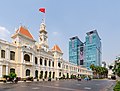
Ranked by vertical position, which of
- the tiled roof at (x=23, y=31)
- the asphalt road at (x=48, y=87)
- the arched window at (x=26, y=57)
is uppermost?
the tiled roof at (x=23, y=31)

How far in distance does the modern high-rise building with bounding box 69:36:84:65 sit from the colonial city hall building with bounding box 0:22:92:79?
93.3 m

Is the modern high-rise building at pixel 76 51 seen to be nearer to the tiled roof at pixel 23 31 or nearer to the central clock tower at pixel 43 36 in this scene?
the central clock tower at pixel 43 36

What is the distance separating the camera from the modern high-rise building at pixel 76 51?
17162cm

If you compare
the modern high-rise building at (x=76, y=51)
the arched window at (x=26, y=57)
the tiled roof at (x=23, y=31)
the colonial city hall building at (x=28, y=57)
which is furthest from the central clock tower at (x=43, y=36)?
the modern high-rise building at (x=76, y=51)

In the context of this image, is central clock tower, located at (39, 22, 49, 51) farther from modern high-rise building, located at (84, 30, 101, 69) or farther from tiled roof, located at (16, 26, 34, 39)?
modern high-rise building, located at (84, 30, 101, 69)

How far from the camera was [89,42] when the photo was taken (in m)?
163

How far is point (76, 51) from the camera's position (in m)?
174

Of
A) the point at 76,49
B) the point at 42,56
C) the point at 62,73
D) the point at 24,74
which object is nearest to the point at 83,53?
the point at 76,49

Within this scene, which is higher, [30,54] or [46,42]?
[46,42]

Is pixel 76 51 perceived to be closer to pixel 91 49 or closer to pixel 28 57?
pixel 91 49

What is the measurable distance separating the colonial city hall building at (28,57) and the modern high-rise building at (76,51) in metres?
93.3

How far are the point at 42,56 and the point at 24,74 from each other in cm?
1351

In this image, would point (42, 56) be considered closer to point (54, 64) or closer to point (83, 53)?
point (54, 64)

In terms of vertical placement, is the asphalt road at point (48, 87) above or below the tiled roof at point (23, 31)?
below
